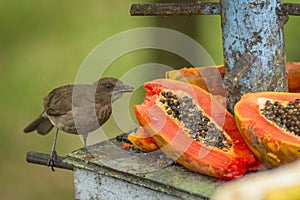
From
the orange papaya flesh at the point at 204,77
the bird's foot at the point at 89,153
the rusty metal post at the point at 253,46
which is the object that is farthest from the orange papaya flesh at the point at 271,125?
the bird's foot at the point at 89,153

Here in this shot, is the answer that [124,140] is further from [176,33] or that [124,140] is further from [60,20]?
[60,20]

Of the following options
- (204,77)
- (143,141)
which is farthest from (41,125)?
(143,141)

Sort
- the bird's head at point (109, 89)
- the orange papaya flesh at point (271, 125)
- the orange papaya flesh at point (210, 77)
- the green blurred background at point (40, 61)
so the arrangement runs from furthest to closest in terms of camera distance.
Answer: the green blurred background at point (40, 61) < the bird's head at point (109, 89) < the orange papaya flesh at point (210, 77) < the orange papaya flesh at point (271, 125)

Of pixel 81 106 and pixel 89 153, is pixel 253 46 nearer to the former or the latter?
pixel 89 153

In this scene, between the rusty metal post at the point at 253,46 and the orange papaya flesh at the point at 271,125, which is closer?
the orange papaya flesh at the point at 271,125

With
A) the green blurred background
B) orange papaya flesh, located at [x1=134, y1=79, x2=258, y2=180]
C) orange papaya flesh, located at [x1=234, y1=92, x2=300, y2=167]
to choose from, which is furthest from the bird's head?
the green blurred background

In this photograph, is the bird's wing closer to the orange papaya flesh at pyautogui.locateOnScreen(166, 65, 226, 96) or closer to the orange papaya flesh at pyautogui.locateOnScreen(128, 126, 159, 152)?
the orange papaya flesh at pyautogui.locateOnScreen(166, 65, 226, 96)

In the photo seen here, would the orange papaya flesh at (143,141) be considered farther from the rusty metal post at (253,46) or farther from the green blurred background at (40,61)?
the green blurred background at (40,61)
